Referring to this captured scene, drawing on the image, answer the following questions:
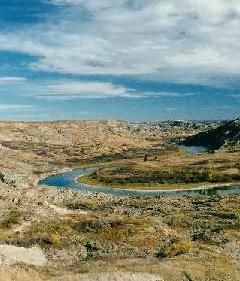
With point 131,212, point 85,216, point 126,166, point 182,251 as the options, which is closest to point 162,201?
point 131,212

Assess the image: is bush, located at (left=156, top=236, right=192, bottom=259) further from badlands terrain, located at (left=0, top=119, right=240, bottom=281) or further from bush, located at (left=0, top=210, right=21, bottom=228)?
bush, located at (left=0, top=210, right=21, bottom=228)

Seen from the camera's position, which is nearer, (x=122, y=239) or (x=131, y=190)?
(x=122, y=239)

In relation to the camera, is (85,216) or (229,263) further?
(85,216)

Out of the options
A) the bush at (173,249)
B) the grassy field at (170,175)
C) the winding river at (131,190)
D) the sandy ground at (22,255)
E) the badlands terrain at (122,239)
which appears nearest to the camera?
the badlands terrain at (122,239)

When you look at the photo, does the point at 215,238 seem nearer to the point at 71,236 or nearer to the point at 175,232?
the point at 175,232

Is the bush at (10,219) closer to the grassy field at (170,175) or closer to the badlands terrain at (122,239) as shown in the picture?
the badlands terrain at (122,239)

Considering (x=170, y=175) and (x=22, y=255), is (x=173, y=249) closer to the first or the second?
(x=22, y=255)

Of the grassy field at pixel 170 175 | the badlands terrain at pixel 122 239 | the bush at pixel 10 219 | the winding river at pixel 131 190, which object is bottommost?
the winding river at pixel 131 190

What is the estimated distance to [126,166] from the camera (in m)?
194

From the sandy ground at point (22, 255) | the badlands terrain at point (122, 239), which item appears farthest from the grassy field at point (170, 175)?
the sandy ground at point (22, 255)

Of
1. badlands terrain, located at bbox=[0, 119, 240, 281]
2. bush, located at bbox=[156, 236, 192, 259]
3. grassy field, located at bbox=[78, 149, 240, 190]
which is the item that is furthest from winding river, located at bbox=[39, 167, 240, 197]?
bush, located at bbox=[156, 236, 192, 259]

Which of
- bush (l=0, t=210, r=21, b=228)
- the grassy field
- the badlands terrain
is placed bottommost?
the grassy field

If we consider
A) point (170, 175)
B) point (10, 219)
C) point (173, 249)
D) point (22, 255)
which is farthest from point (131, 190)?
point (22, 255)

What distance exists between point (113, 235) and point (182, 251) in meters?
13.5
